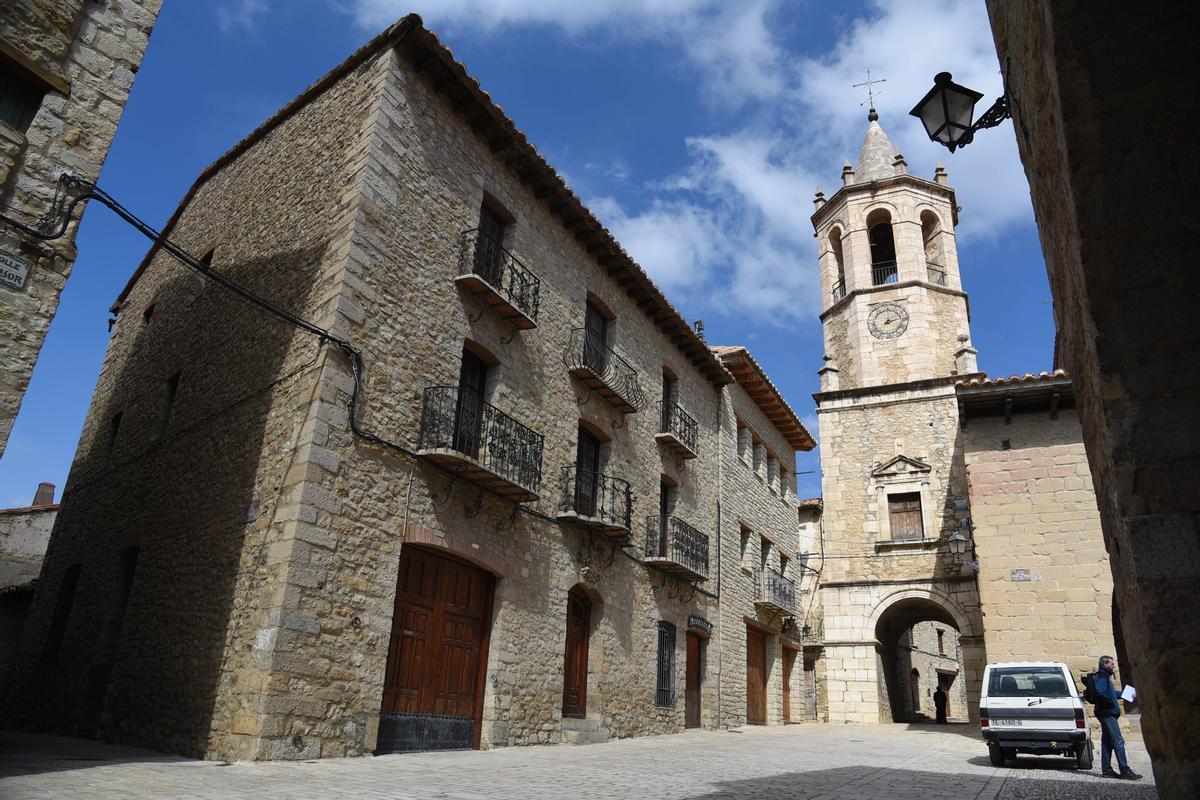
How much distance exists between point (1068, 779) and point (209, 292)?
44.7ft

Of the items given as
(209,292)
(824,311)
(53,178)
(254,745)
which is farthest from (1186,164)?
(824,311)

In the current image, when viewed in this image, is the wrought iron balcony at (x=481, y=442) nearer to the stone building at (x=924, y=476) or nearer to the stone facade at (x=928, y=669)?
the stone building at (x=924, y=476)

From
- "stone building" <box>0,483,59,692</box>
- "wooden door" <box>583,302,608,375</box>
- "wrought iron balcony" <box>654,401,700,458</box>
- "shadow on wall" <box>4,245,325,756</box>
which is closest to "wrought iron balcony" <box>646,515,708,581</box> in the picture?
"wrought iron balcony" <box>654,401,700,458</box>

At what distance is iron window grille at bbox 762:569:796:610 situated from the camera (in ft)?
65.7

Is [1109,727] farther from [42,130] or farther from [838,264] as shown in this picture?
[838,264]

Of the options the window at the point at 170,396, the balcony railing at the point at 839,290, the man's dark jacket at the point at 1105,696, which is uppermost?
the balcony railing at the point at 839,290

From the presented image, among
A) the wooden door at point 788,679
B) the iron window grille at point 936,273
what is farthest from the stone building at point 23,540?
the iron window grille at point 936,273

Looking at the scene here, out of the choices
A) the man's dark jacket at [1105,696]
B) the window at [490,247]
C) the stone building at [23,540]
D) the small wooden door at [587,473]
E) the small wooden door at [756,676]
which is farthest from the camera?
the stone building at [23,540]

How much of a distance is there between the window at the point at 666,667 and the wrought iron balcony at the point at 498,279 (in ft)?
22.3

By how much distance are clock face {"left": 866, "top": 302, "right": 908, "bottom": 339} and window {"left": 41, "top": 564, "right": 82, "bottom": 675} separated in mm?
20948

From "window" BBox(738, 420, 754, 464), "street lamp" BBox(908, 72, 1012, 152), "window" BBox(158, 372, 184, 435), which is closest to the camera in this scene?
"street lamp" BBox(908, 72, 1012, 152)

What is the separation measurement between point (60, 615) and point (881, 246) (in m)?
24.4

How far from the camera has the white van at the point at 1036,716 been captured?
33.7ft

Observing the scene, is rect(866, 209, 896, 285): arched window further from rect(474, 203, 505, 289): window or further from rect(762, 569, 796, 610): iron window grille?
rect(474, 203, 505, 289): window
